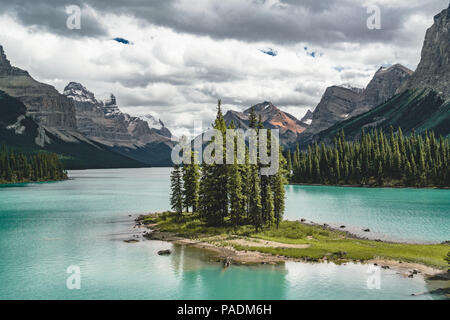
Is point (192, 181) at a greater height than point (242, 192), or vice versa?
point (192, 181)

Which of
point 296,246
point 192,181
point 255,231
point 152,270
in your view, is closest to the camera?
point 152,270

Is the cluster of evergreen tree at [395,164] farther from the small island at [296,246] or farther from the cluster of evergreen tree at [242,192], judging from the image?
the cluster of evergreen tree at [242,192]

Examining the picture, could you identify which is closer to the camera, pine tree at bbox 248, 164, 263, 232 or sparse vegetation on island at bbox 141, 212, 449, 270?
sparse vegetation on island at bbox 141, 212, 449, 270

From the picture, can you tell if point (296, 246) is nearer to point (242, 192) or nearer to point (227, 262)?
point (227, 262)

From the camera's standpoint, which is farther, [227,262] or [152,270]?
[227,262]

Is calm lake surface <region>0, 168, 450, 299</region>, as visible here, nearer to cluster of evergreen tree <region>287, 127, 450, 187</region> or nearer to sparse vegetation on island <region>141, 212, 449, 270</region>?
sparse vegetation on island <region>141, 212, 449, 270</region>

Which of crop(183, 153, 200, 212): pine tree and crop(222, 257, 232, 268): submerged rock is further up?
crop(183, 153, 200, 212): pine tree

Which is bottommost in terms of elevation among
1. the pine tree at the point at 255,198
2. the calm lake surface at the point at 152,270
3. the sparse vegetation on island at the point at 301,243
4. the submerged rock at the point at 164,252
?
the calm lake surface at the point at 152,270

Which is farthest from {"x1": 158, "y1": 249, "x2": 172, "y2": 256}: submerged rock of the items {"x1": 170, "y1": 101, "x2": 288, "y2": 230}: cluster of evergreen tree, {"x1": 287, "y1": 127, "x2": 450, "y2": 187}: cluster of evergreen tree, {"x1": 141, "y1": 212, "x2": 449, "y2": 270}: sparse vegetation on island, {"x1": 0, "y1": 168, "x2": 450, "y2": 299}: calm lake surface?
{"x1": 287, "y1": 127, "x2": 450, "y2": 187}: cluster of evergreen tree

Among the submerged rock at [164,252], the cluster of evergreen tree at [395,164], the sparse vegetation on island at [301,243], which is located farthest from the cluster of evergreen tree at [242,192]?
the cluster of evergreen tree at [395,164]

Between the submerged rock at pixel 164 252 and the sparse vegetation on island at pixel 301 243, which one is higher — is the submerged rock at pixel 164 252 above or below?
below

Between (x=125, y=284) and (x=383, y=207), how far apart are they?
85273 millimetres

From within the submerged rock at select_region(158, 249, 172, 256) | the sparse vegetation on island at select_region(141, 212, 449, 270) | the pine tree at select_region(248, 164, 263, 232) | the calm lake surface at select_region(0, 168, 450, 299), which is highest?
the pine tree at select_region(248, 164, 263, 232)

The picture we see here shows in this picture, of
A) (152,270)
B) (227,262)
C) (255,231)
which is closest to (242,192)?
(255,231)
